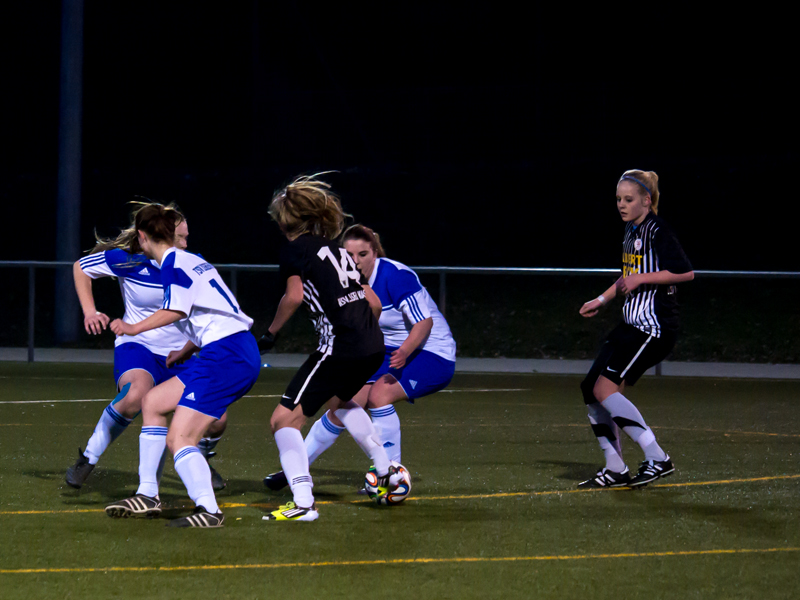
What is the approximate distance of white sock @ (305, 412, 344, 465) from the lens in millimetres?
6770

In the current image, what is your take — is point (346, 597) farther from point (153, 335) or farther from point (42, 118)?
point (42, 118)

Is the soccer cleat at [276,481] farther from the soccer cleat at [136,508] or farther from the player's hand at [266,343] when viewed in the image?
the player's hand at [266,343]

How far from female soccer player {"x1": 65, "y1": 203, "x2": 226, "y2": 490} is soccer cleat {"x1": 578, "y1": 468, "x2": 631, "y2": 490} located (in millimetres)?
2193

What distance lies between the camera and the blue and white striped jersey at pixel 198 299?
5.59 metres

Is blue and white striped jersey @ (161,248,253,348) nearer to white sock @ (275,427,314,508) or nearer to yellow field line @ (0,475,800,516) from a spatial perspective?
white sock @ (275,427,314,508)

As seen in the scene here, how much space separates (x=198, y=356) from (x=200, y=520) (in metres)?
0.79

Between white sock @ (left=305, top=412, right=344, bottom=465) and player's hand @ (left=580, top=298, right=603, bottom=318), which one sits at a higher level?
player's hand @ (left=580, top=298, right=603, bottom=318)

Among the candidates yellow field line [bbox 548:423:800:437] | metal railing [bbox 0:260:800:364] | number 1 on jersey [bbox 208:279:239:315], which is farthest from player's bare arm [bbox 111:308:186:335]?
metal railing [bbox 0:260:800:364]

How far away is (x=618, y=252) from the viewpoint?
23516 mm

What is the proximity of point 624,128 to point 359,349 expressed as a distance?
750 inches

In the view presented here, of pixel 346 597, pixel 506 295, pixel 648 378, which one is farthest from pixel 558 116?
pixel 346 597

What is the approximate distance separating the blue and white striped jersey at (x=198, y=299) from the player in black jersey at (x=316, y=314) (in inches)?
11.1

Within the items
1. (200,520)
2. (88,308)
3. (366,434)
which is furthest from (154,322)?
(366,434)

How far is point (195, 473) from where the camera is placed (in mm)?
5633
